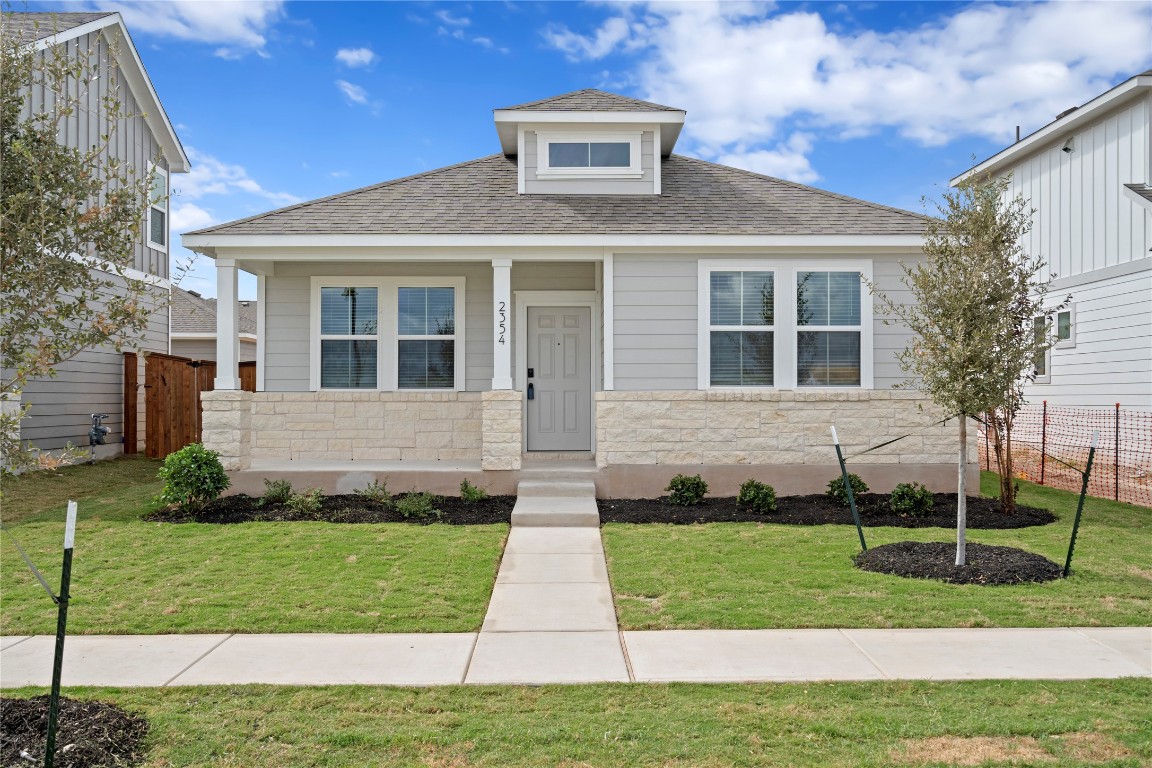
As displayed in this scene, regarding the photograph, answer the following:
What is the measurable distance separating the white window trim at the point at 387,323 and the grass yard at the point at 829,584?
417 centimetres

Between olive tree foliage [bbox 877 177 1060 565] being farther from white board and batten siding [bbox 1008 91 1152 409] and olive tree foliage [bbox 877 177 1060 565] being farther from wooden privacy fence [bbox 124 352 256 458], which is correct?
wooden privacy fence [bbox 124 352 256 458]

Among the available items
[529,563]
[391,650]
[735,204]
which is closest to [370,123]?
[735,204]

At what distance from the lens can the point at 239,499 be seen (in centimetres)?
1025

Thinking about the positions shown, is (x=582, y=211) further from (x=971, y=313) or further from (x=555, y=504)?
(x=971, y=313)

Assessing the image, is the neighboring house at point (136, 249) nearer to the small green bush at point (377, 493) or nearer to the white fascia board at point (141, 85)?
the white fascia board at point (141, 85)

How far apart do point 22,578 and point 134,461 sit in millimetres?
8651

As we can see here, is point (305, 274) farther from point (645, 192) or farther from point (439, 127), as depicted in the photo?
point (645, 192)

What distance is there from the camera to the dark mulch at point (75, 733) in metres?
3.48

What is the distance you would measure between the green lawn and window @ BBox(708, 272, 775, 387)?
6.63m

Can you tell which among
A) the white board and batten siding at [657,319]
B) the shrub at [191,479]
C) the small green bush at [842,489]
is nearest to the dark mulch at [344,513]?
the shrub at [191,479]

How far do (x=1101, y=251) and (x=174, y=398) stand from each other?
16.7m

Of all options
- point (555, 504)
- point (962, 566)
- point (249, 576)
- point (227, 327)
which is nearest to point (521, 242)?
point (555, 504)

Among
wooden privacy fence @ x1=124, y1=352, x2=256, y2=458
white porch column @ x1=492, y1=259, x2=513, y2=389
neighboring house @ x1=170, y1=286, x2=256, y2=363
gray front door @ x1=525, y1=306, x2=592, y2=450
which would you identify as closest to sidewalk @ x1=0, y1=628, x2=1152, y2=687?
white porch column @ x1=492, y1=259, x2=513, y2=389

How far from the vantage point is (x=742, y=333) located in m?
10.8
